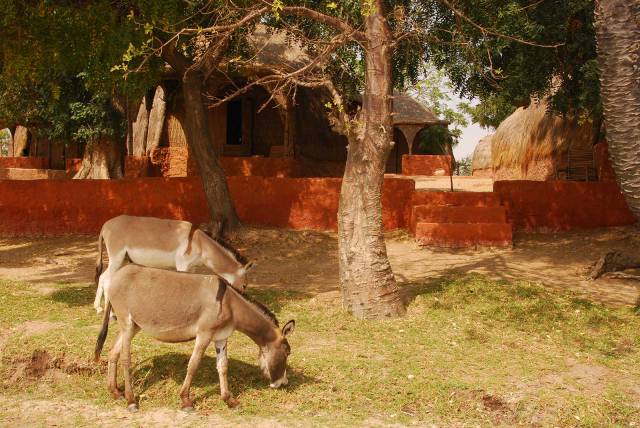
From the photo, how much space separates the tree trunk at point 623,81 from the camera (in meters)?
8.45

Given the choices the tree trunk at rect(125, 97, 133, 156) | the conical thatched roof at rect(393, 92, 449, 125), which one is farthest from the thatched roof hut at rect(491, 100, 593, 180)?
the tree trunk at rect(125, 97, 133, 156)

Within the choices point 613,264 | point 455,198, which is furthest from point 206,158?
point 613,264

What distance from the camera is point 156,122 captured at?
2406 cm

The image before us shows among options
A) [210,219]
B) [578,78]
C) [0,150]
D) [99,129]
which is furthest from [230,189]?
[0,150]

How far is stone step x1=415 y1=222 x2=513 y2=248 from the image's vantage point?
14.3 m

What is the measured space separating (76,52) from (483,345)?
9507 millimetres

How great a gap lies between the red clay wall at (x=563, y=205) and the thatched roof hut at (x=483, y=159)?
52.7ft

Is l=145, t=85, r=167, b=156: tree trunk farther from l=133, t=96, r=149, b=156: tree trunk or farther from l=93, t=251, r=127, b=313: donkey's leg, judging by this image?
l=93, t=251, r=127, b=313: donkey's leg

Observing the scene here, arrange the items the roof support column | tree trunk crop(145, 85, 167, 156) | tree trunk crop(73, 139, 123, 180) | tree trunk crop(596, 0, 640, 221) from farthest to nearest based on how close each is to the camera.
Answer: the roof support column → tree trunk crop(145, 85, 167, 156) → tree trunk crop(73, 139, 123, 180) → tree trunk crop(596, 0, 640, 221)

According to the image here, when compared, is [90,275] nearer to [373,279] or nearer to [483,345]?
[373,279]

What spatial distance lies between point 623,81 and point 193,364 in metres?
6.54

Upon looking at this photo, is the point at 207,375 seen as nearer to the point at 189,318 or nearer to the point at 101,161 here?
the point at 189,318

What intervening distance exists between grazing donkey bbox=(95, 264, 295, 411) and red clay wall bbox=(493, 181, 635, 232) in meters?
10.3

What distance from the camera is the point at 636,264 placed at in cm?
1155
